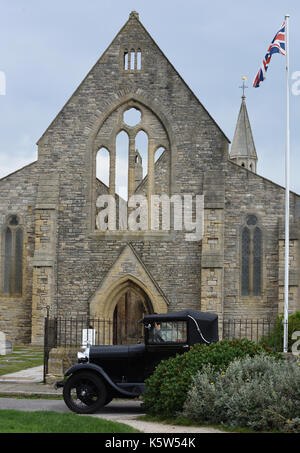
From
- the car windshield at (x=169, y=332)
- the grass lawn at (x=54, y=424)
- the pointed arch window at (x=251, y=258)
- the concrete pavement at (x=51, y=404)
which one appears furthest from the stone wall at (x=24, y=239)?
the grass lawn at (x=54, y=424)

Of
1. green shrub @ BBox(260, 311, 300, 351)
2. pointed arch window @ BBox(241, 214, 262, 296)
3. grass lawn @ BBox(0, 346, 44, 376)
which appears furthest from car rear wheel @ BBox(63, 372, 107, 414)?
pointed arch window @ BBox(241, 214, 262, 296)

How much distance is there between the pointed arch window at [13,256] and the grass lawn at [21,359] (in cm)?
284

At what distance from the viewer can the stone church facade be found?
2856 centimetres

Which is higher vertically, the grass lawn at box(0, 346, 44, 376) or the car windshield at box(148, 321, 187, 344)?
the car windshield at box(148, 321, 187, 344)

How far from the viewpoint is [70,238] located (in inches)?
1152

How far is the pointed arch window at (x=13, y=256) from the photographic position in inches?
1196

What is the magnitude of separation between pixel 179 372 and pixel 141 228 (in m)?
17.5

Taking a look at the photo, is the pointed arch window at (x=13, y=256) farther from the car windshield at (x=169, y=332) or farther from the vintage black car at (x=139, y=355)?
the car windshield at (x=169, y=332)

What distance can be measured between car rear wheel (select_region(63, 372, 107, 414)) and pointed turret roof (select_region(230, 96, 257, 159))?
130ft

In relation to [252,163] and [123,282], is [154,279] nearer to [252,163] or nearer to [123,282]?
[123,282]

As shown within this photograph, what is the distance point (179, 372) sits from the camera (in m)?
13.4

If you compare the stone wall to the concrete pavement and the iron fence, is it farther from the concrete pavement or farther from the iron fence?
the concrete pavement
